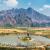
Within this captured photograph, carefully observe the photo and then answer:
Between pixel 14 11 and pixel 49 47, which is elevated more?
pixel 14 11

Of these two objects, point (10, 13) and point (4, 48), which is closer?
point (4, 48)

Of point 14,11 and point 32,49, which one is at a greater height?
point 14,11

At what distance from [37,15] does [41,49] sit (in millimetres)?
50935

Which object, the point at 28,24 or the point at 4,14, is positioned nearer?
the point at 28,24

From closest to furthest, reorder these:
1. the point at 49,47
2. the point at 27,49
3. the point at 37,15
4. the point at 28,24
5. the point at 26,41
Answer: the point at 27,49 → the point at 49,47 → the point at 26,41 → the point at 28,24 → the point at 37,15

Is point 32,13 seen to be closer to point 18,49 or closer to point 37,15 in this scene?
point 37,15

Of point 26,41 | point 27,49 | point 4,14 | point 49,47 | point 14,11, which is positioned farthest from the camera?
point 14,11

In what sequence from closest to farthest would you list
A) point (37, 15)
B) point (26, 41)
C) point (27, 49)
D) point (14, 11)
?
point (27, 49) < point (26, 41) < point (14, 11) < point (37, 15)

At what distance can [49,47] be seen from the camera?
14539 mm

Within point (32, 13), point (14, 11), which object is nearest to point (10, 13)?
point (14, 11)

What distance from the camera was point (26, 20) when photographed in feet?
151

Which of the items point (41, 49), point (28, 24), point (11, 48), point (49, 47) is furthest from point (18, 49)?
point (28, 24)

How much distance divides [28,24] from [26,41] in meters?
25.3

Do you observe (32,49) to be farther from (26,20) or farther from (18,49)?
(26,20)
